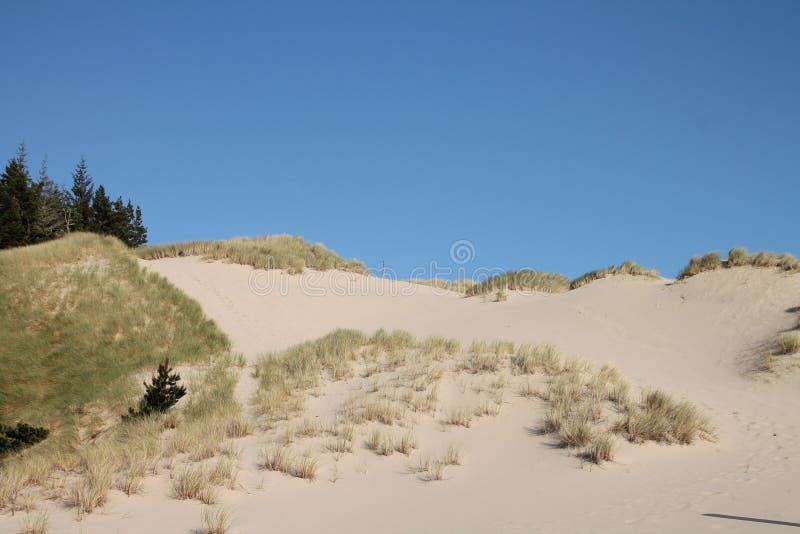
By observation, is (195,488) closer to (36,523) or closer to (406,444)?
(36,523)

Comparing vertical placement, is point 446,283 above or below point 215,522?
above

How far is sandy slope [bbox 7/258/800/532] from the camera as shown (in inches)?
269

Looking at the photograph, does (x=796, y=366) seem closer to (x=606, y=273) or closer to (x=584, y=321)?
(x=584, y=321)

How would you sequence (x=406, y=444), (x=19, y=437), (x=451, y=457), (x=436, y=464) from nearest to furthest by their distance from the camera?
(x=436, y=464)
(x=451, y=457)
(x=406, y=444)
(x=19, y=437)

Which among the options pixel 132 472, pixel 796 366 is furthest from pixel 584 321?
pixel 132 472

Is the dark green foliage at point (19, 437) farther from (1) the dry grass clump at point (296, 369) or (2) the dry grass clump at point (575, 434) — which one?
(2) the dry grass clump at point (575, 434)

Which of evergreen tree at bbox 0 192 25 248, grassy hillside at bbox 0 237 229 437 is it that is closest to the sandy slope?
grassy hillside at bbox 0 237 229 437

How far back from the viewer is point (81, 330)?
15625mm

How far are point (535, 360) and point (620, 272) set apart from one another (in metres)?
10.7

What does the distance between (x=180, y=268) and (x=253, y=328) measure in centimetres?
553

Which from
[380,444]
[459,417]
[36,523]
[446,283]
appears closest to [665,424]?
[459,417]

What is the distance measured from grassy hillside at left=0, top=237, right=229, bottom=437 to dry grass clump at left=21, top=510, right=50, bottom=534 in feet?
18.1

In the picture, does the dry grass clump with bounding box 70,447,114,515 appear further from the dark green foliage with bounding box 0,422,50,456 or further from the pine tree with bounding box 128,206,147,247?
the pine tree with bounding box 128,206,147,247

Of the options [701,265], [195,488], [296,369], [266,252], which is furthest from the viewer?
[266,252]
